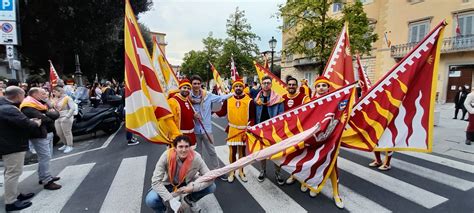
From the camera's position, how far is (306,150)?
3.64 metres

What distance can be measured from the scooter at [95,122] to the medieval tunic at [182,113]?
548cm

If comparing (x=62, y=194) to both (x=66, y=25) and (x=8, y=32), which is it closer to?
(x=8, y=32)

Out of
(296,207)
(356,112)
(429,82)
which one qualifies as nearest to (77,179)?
(296,207)

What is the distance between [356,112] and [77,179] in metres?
5.63

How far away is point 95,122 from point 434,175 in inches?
380

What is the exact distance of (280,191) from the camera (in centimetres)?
419

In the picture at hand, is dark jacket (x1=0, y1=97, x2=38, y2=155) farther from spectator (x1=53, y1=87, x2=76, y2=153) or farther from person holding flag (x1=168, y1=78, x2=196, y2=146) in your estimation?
spectator (x1=53, y1=87, x2=76, y2=153)

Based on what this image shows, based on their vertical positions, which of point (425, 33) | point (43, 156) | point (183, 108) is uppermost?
point (425, 33)

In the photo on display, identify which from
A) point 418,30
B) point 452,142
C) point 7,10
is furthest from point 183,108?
point 418,30

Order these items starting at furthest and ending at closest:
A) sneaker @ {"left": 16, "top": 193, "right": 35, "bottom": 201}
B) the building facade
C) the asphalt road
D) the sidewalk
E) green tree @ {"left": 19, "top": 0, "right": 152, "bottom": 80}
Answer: the building facade, green tree @ {"left": 19, "top": 0, "right": 152, "bottom": 80}, the sidewalk, sneaker @ {"left": 16, "top": 193, "right": 35, "bottom": 201}, the asphalt road

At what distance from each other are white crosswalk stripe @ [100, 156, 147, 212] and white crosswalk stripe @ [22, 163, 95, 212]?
659mm

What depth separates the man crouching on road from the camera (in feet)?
9.77

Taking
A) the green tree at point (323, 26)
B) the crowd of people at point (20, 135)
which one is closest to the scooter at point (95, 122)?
the crowd of people at point (20, 135)

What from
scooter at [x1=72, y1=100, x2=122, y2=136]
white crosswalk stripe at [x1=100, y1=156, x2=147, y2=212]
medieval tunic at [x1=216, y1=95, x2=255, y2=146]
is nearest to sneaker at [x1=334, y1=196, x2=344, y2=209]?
medieval tunic at [x1=216, y1=95, x2=255, y2=146]
